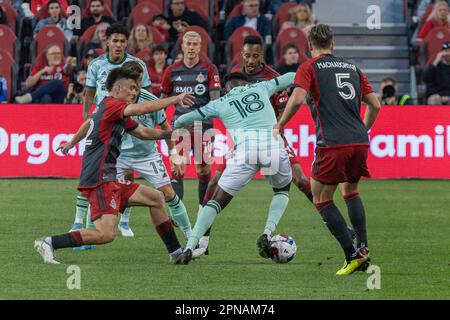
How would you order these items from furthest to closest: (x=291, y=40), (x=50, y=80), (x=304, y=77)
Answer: (x=291, y=40) → (x=50, y=80) → (x=304, y=77)

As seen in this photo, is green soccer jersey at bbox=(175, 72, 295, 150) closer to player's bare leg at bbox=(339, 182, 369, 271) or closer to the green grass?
player's bare leg at bbox=(339, 182, 369, 271)

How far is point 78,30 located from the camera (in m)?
23.2

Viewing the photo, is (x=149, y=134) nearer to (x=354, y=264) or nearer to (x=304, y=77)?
(x=304, y=77)

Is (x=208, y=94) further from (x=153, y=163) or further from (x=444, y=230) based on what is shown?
(x=444, y=230)

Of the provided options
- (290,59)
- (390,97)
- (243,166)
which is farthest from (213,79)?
(390,97)

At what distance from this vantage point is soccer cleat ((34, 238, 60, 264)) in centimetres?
1102

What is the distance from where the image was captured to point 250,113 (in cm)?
1148

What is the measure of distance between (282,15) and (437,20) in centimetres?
297

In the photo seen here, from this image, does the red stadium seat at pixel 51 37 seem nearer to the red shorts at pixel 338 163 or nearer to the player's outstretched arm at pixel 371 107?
the player's outstretched arm at pixel 371 107

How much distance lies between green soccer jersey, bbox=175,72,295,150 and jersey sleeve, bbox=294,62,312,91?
961mm

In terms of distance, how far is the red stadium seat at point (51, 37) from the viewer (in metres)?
22.7

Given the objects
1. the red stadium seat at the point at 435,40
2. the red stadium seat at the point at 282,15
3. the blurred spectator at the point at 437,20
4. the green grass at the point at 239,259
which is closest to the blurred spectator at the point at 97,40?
the red stadium seat at the point at 282,15

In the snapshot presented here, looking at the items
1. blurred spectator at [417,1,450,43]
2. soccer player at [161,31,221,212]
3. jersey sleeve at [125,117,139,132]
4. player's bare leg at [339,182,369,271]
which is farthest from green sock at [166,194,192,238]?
blurred spectator at [417,1,450,43]
